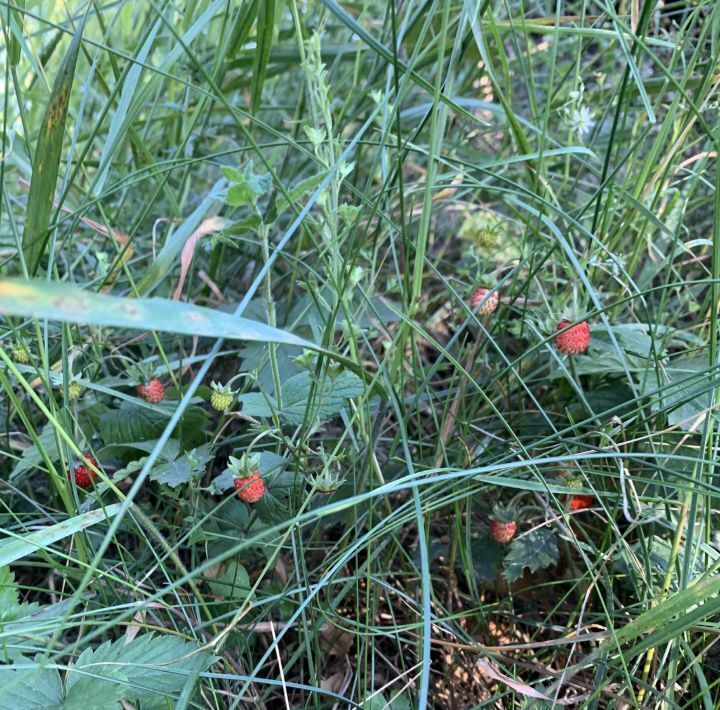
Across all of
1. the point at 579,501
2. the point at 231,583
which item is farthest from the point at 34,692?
the point at 579,501

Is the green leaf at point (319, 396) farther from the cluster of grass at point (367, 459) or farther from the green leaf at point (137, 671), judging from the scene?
the green leaf at point (137, 671)

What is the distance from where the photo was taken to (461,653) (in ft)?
2.33

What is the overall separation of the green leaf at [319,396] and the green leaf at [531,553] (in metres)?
0.23

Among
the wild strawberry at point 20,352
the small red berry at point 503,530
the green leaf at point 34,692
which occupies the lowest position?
the green leaf at point 34,692

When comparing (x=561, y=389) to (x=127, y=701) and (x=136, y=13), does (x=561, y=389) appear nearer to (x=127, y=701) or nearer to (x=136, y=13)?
(x=127, y=701)

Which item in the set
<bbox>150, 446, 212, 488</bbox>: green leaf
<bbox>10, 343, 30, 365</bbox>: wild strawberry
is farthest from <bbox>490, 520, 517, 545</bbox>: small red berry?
<bbox>10, 343, 30, 365</bbox>: wild strawberry

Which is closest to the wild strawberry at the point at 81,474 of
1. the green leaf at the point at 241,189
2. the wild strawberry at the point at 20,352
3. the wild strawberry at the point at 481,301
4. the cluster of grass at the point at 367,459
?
the cluster of grass at the point at 367,459

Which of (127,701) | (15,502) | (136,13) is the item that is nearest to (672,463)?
(127,701)

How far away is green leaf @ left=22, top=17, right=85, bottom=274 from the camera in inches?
25.0

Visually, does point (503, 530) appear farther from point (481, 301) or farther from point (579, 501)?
point (481, 301)

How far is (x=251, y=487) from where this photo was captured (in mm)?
646

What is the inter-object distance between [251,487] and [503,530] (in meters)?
0.26

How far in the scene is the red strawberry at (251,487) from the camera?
636 millimetres

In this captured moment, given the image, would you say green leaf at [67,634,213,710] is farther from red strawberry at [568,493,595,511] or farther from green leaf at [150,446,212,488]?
red strawberry at [568,493,595,511]
